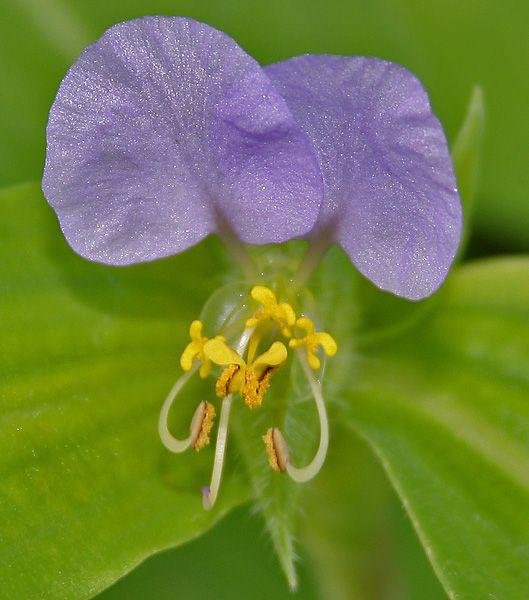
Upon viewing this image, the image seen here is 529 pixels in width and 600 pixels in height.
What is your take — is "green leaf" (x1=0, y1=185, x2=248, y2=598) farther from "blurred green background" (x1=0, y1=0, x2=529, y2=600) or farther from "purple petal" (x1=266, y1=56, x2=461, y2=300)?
"blurred green background" (x1=0, y1=0, x2=529, y2=600)

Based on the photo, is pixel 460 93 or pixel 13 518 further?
pixel 460 93

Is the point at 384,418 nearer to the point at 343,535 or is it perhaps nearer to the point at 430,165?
the point at 343,535

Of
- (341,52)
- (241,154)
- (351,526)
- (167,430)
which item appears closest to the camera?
(241,154)

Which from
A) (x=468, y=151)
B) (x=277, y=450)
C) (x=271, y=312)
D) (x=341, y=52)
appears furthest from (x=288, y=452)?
(x=341, y=52)

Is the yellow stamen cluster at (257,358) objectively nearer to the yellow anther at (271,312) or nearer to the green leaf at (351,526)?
the yellow anther at (271,312)

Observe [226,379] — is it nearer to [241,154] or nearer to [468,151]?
[241,154]

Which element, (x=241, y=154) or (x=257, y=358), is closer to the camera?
(x=241, y=154)

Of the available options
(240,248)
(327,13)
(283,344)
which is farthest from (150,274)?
(327,13)
